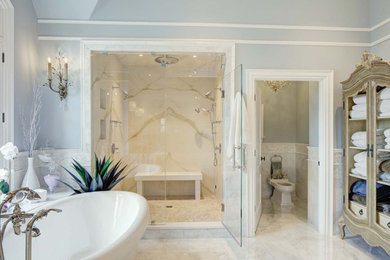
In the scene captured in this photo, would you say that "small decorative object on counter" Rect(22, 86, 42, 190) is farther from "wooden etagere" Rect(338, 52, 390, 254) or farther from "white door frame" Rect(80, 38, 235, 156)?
"wooden etagere" Rect(338, 52, 390, 254)

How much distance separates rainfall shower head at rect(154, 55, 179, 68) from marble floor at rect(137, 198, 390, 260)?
220 centimetres

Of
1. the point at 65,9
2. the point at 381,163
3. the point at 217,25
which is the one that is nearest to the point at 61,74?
the point at 65,9

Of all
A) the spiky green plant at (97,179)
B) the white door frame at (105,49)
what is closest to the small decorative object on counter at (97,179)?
the spiky green plant at (97,179)

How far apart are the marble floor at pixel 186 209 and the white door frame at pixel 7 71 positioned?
1748mm

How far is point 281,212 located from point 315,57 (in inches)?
93.8

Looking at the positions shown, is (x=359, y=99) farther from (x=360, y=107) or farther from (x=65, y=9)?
(x=65, y=9)

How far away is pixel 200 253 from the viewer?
2.65 meters

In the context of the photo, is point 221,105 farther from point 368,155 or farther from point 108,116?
point 368,155

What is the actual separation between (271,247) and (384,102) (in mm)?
1917

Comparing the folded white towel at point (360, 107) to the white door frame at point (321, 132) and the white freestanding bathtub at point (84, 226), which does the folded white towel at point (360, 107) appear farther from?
the white freestanding bathtub at point (84, 226)

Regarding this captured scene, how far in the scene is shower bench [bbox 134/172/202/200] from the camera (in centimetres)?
323

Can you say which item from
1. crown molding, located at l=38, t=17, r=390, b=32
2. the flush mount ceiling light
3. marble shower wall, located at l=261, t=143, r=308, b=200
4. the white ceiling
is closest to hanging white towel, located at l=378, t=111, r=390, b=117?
crown molding, located at l=38, t=17, r=390, b=32

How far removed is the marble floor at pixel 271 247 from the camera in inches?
102

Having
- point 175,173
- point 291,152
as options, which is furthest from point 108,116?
point 291,152
